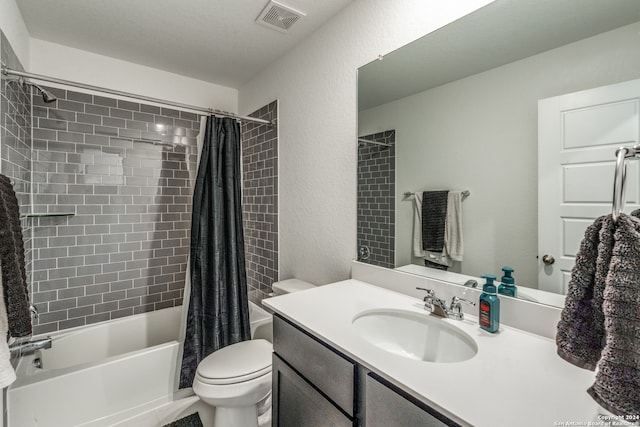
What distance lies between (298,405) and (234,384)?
51cm

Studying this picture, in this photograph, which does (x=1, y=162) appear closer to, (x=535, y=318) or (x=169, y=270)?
(x=169, y=270)

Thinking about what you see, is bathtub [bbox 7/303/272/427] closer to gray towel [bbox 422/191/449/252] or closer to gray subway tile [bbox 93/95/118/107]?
gray towel [bbox 422/191/449/252]

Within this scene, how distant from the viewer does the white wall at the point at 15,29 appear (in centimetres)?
145

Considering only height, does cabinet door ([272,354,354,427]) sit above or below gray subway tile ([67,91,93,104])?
below

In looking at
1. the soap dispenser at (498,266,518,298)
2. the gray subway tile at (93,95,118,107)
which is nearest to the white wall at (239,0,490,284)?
the soap dispenser at (498,266,518,298)

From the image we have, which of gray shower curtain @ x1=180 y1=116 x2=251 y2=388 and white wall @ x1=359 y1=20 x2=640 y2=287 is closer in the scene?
white wall @ x1=359 y1=20 x2=640 y2=287

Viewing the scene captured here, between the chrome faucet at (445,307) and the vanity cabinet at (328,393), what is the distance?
17.3 inches

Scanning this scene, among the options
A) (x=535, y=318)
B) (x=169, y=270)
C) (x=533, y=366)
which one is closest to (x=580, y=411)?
(x=533, y=366)

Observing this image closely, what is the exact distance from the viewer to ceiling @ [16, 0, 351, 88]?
166 cm

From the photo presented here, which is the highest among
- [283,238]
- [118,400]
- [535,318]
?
[283,238]

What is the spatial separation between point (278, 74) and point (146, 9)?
3.01 ft

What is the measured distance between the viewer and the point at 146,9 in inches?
66.6

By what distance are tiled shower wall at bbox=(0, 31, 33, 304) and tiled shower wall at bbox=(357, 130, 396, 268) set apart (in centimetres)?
181

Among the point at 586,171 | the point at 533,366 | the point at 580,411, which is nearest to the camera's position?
the point at 580,411
